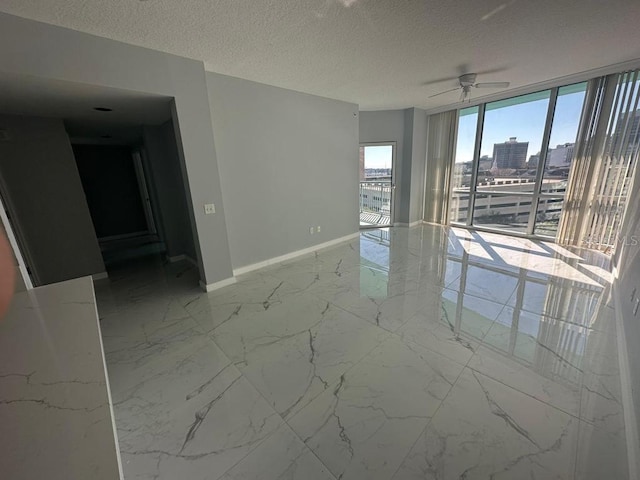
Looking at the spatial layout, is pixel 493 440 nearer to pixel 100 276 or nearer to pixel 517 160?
pixel 100 276

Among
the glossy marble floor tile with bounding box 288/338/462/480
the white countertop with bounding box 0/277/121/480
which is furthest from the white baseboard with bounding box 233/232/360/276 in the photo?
the white countertop with bounding box 0/277/121/480

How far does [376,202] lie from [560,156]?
350cm

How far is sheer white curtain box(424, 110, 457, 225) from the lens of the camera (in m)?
5.54

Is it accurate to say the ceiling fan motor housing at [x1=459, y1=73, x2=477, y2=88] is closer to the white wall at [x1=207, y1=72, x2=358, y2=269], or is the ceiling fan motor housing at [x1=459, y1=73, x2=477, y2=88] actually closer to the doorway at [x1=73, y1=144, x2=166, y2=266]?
the white wall at [x1=207, y1=72, x2=358, y2=269]

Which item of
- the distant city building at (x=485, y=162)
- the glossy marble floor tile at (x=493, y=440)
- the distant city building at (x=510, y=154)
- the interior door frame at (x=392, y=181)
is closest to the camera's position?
the glossy marble floor tile at (x=493, y=440)

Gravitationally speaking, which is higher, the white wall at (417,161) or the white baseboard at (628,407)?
the white wall at (417,161)

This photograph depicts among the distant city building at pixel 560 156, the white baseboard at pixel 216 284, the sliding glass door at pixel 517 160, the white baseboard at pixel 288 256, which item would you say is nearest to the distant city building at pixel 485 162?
the sliding glass door at pixel 517 160

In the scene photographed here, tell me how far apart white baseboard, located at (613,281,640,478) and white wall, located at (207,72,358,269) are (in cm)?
366

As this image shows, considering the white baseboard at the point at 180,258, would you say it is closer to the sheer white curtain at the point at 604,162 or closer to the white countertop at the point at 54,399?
the white countertop at the point at 54,399

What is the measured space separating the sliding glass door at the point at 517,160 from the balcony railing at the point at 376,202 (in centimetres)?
146

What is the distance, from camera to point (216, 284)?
3270 millimetres

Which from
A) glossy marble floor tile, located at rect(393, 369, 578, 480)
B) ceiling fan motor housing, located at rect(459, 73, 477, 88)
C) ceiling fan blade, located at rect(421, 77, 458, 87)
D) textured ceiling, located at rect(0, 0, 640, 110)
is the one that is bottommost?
glossy marble floor tile, located at rect(393, 369, 578, 480)

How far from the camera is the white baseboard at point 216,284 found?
127 inches

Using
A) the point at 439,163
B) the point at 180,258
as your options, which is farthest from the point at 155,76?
the point at 439,163
